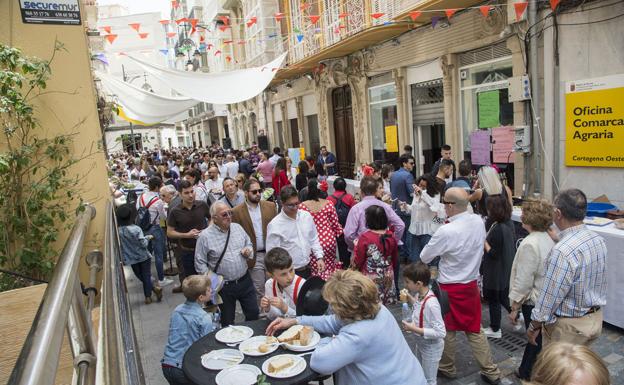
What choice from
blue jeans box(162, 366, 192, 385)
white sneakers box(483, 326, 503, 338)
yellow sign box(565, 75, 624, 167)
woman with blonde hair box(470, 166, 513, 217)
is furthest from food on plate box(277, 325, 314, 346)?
yellow sign box(565, 75, 624, 167)

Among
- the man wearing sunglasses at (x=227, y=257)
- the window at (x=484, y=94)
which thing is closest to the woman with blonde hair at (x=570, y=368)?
the man wearing sunglasses at (x=227, y=257)

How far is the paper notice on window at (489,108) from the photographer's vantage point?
8.79 m

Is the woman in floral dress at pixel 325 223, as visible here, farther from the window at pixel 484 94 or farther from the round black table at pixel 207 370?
the window at pixel 484 94

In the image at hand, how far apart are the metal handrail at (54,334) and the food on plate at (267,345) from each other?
190 cm

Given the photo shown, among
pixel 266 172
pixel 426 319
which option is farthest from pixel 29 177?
pixel 266 172

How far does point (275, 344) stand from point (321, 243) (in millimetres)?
2165

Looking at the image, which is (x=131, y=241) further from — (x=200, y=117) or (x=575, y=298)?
(x=200, y=117)

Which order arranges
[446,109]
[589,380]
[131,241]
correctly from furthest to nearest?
[446,109] < [131,241] < [589,380]

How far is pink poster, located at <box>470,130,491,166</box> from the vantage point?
Result: 29.6 feet

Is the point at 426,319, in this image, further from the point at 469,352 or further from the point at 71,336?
the point at 71,336

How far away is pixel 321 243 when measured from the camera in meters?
5.09

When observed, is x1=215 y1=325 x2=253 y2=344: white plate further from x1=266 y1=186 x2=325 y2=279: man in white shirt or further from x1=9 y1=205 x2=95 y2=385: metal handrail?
x1=9 y1=205 x2=95 y2=385: metal handrail

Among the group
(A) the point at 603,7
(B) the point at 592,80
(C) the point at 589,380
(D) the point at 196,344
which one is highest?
(A) the point at 603,7

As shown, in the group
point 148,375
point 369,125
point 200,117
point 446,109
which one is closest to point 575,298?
point 148,375
